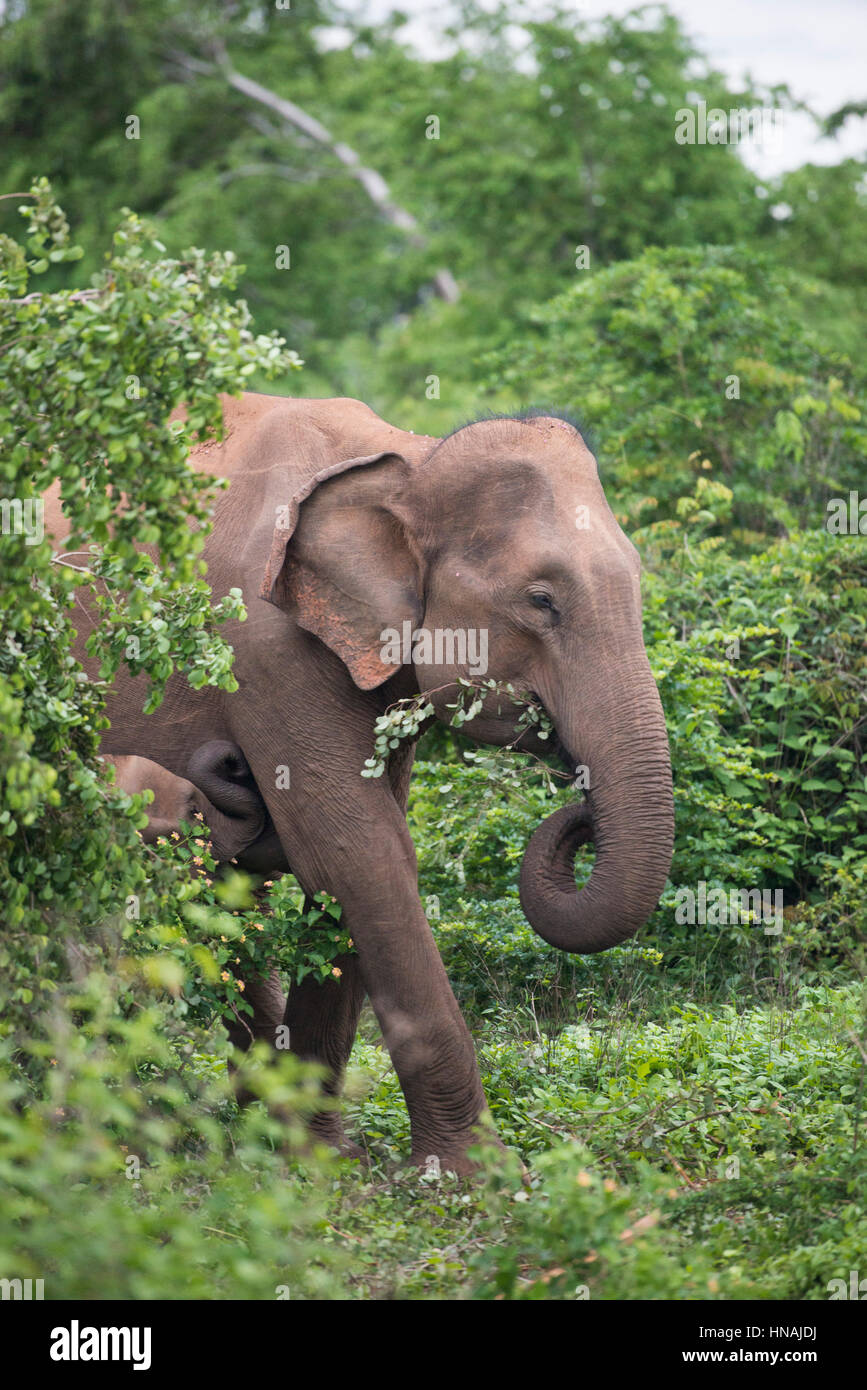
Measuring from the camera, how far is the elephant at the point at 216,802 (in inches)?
269

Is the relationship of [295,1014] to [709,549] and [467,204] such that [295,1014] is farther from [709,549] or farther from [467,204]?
[467,204]

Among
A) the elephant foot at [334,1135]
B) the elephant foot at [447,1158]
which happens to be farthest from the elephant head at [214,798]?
the elephant foot at [447,1158]

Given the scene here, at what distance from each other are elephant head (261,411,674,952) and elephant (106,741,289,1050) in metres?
0.81

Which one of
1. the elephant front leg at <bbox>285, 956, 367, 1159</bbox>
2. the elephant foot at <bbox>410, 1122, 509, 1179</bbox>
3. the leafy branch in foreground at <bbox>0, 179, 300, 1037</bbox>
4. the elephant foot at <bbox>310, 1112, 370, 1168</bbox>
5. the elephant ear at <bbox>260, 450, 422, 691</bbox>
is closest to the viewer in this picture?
the leafy branch in foreground at <bbox>0, 179, 300, 1037</bbox>

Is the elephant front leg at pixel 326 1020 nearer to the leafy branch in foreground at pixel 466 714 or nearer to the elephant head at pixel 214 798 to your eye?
the elephant head at pixel 214 798

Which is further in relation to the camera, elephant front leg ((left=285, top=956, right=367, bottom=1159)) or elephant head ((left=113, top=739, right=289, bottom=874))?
elephant front leg ((left=285, top=956, right=367, bottom=1159))

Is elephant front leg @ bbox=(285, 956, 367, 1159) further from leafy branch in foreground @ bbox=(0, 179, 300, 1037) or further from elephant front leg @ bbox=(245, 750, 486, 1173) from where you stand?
leafy branch in foreground @ bbox=(0, 179, 300, 1037)

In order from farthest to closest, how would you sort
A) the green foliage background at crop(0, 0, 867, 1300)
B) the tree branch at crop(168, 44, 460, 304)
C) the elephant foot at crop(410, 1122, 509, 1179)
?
the tree branch at crop(168, 44, 460, 304), the elephant foot at crop(410, 1122, 509, 1179), the green foliage background at crop(0, 0, 867, 1300)

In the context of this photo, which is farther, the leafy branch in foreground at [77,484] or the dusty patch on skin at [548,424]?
the dusty patch on skin at [548,424]

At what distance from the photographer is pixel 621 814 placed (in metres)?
5.77

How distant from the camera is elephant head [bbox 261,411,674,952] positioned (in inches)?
229

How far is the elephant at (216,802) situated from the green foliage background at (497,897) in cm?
22

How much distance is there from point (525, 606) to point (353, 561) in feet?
2.48

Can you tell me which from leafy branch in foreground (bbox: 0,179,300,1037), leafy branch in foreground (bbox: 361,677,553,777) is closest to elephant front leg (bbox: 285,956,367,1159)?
leafy branch in foreground (bbox: 361,677,553,777)
